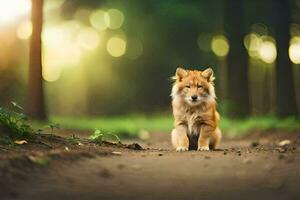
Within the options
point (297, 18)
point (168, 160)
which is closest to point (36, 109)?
point (168, 160)

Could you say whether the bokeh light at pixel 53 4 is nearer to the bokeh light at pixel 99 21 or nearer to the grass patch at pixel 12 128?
the bokeh light at pixel 99 21

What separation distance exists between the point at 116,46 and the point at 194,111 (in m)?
38.0

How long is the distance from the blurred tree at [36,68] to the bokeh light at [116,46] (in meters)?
26.3

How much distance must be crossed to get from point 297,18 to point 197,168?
83.9ft

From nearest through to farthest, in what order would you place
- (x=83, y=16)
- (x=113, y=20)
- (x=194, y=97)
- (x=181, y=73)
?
1. (x=194, y=97)
2. (x=181, y=73)
3. (x=83, y=16)
4. (x=113, y=20)

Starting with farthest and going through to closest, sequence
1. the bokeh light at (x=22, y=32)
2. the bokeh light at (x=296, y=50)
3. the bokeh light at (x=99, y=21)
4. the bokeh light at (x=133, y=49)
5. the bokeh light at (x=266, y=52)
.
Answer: the bokeh light at (x=266, y=52)
the bokeh light at (x=296, y=50)
the bokeh light at (x=133, y=49)
the bokeh light at (x=99, y=21)
the bokeh light at (x=22, y=32)

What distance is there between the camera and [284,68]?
2386 centimetres

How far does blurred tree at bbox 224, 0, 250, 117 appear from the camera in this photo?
28.7m

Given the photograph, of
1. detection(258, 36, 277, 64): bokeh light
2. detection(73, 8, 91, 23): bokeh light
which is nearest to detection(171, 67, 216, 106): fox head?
detection(73, 8, 91, 23): bokeh light

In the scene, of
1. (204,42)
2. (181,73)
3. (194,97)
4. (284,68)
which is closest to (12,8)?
(284,68)

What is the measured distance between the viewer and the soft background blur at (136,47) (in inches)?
1347

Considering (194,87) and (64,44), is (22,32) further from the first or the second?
(194,87)

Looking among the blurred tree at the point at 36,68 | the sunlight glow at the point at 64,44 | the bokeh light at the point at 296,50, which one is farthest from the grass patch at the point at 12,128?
the bokeh light at the point at 296,50

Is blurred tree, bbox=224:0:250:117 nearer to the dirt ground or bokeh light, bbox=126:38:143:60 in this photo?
bokeh light, bbox=126:38:143:60
